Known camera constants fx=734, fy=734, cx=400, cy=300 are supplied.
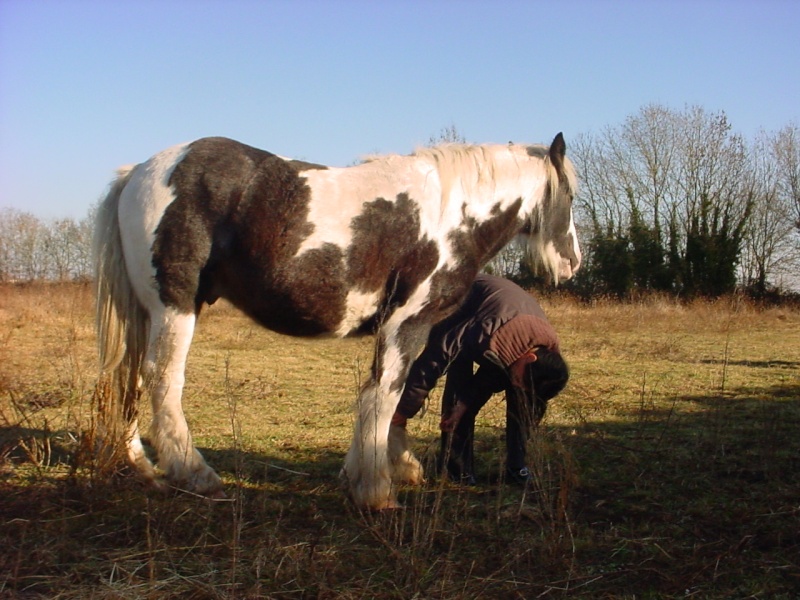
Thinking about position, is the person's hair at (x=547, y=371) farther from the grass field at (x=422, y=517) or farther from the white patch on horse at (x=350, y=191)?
the white patch on horse at (x=350, y=191)

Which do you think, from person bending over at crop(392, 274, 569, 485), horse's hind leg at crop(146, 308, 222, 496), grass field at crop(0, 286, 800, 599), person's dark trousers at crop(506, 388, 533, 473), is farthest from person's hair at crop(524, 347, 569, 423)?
horse's hind leg at crop(146, 308, 222, 496)

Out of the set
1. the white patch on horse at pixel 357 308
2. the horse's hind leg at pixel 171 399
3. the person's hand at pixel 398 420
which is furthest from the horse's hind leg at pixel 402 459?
the horse's hind leg at pixel 171 399

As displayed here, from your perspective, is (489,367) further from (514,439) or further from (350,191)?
(350,191)

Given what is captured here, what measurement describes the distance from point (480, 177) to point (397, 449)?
2.00 meters

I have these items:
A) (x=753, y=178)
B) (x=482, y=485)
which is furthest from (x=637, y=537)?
(x=753, y=178)

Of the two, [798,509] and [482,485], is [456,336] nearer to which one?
[482,485]

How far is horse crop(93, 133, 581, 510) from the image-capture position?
453 cm

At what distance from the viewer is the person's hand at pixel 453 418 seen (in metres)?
4.91

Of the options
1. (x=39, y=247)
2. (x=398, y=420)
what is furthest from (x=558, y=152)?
(x=39, y=247)

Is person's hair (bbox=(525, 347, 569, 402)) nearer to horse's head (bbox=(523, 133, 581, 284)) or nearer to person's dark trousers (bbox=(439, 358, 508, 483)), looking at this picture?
person's dark trousers (bbox=(439, 358, 508, 483))

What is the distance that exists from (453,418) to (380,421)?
0.56 meters

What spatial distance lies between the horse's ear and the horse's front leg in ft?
5.32

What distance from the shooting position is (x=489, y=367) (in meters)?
5.17

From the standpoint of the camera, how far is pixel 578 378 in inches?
402
